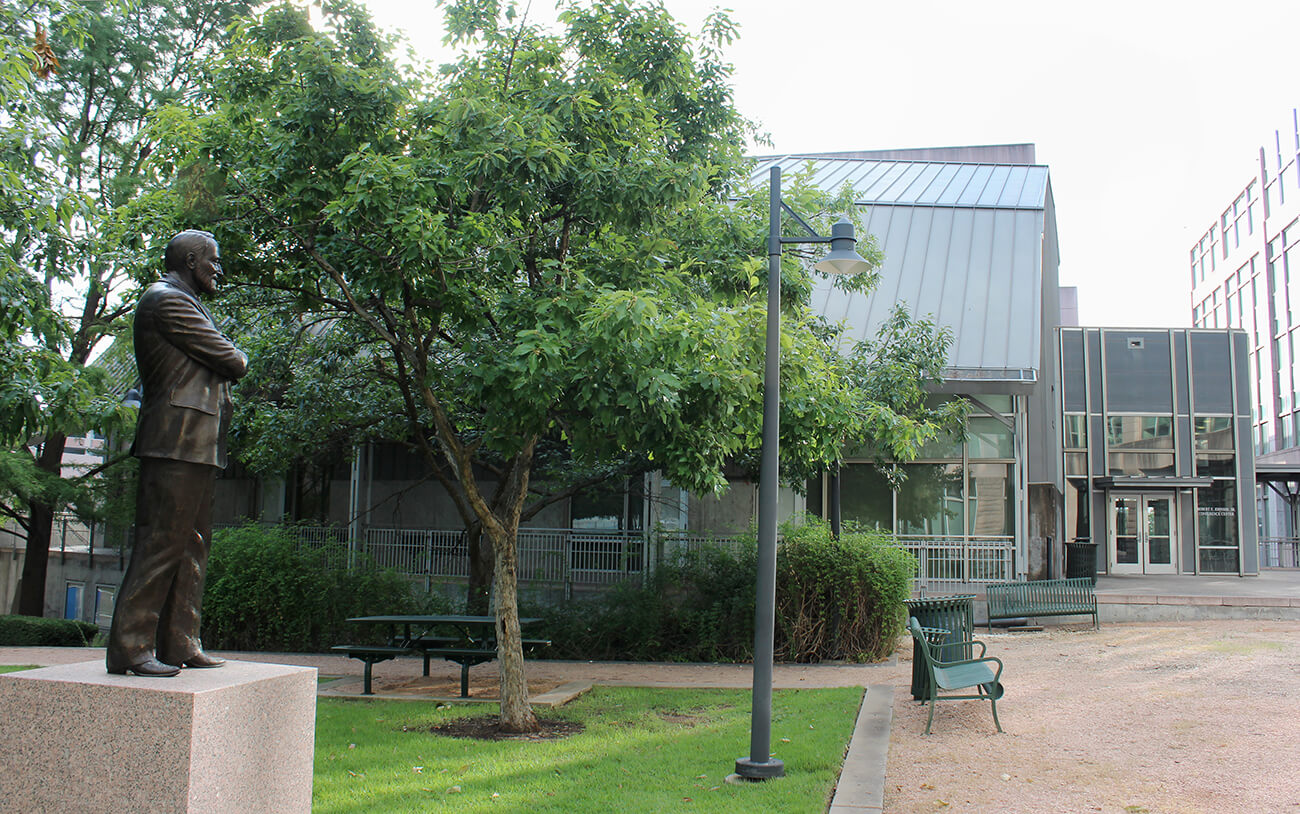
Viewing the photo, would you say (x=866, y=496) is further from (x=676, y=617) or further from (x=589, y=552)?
(x=676, y=617)

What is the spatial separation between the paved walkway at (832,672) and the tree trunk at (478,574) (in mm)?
1201

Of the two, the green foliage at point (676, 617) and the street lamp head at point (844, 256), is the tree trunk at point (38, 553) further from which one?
the street lamp head at point (844, 256)

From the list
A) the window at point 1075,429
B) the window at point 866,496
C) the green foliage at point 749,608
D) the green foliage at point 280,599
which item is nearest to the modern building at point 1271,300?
the window at point 1075,429

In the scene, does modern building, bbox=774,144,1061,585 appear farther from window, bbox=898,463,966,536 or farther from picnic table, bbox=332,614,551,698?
picnic table, bbox=332,614,551,698

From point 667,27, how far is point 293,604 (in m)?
9.67

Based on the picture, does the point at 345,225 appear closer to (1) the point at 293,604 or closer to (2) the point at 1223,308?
(1) the point at 293,604

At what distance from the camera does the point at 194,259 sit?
502cm

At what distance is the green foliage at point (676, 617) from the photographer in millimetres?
13836

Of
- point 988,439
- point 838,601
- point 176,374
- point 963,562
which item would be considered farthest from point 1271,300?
point 176,374

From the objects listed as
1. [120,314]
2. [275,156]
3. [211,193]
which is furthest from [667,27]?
[120,314]

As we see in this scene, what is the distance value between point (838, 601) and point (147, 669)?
33.7 ft

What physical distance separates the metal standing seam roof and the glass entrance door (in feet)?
34.7

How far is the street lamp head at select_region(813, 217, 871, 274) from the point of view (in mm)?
7492

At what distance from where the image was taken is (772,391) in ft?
24.3
